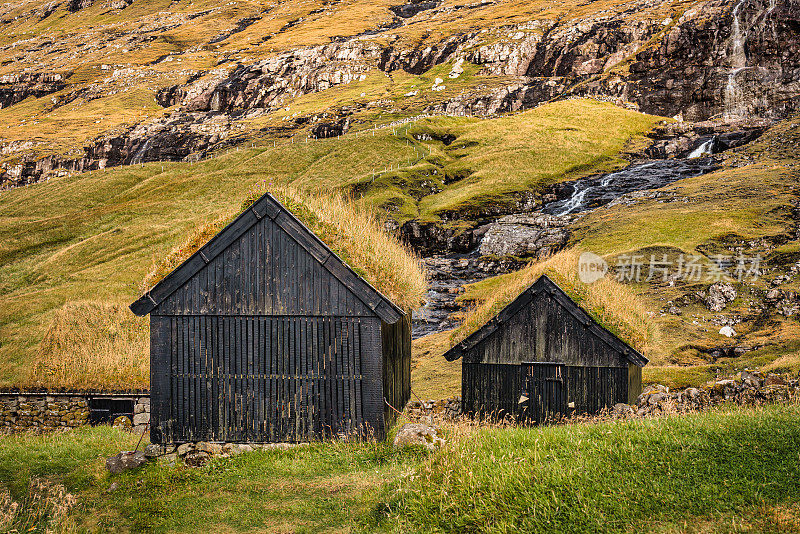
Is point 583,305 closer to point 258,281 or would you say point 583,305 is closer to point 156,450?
point 258,281

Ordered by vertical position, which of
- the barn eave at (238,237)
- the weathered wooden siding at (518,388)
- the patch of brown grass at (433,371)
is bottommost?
the patch of brown grass at (433,371)

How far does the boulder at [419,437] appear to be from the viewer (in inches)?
531

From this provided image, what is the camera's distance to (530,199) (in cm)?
9906

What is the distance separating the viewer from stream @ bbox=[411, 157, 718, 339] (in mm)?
60031

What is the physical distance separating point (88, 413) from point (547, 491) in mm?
25416

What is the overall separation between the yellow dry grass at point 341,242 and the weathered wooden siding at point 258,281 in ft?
2.67

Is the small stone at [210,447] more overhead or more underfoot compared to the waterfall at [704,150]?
more underfoot

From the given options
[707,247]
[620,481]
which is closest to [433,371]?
[620,481]

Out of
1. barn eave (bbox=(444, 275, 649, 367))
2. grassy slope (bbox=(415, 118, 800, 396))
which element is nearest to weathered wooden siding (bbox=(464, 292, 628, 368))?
barn eave (bbox=(444, 275, 649, 367))

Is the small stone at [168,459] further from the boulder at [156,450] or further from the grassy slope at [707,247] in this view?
the grassy slope at [707,247]

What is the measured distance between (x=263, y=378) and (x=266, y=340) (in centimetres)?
99

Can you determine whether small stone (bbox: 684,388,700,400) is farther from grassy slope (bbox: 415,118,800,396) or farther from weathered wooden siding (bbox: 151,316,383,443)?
weathered wooden siding (bbox: 151,316,383,443)

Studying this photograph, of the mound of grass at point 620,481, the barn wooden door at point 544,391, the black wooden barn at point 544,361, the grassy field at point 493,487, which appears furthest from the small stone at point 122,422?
the mound of grass at point 620,481

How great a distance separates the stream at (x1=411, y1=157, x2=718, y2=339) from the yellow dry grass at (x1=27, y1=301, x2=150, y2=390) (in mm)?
25855
